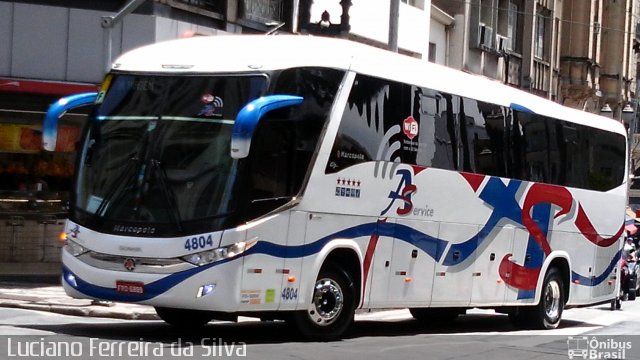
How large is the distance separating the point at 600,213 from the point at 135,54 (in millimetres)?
10631

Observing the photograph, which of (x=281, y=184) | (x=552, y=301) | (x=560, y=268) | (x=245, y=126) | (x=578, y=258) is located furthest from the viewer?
(x=578, y=258)

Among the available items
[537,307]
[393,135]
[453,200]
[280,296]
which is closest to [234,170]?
[280,296]

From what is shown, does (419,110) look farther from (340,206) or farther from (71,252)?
(71,252)

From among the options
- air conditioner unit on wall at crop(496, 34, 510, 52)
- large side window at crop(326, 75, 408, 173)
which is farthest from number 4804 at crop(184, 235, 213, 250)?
air conditioner unit on wall at crop(496, 34, 510, 52)

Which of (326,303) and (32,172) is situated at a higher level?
(32,172)

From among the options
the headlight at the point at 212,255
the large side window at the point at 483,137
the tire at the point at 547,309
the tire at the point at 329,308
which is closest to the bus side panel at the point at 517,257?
the tire at the point at 547,309

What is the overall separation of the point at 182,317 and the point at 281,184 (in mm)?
2814

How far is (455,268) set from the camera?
17.1 m

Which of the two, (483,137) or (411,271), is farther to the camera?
(483,137)

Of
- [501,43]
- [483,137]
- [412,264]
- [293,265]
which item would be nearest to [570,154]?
[483,137]

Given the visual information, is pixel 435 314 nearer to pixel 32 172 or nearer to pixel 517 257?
pixel 517 257

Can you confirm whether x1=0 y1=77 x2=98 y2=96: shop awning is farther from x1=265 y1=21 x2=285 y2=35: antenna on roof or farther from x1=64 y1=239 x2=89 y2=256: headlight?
x1=64 y1=239 x2=89 y2=256: headlight

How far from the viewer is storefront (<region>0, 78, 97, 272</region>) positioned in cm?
2205

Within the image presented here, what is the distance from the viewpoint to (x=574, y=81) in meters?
50.7
